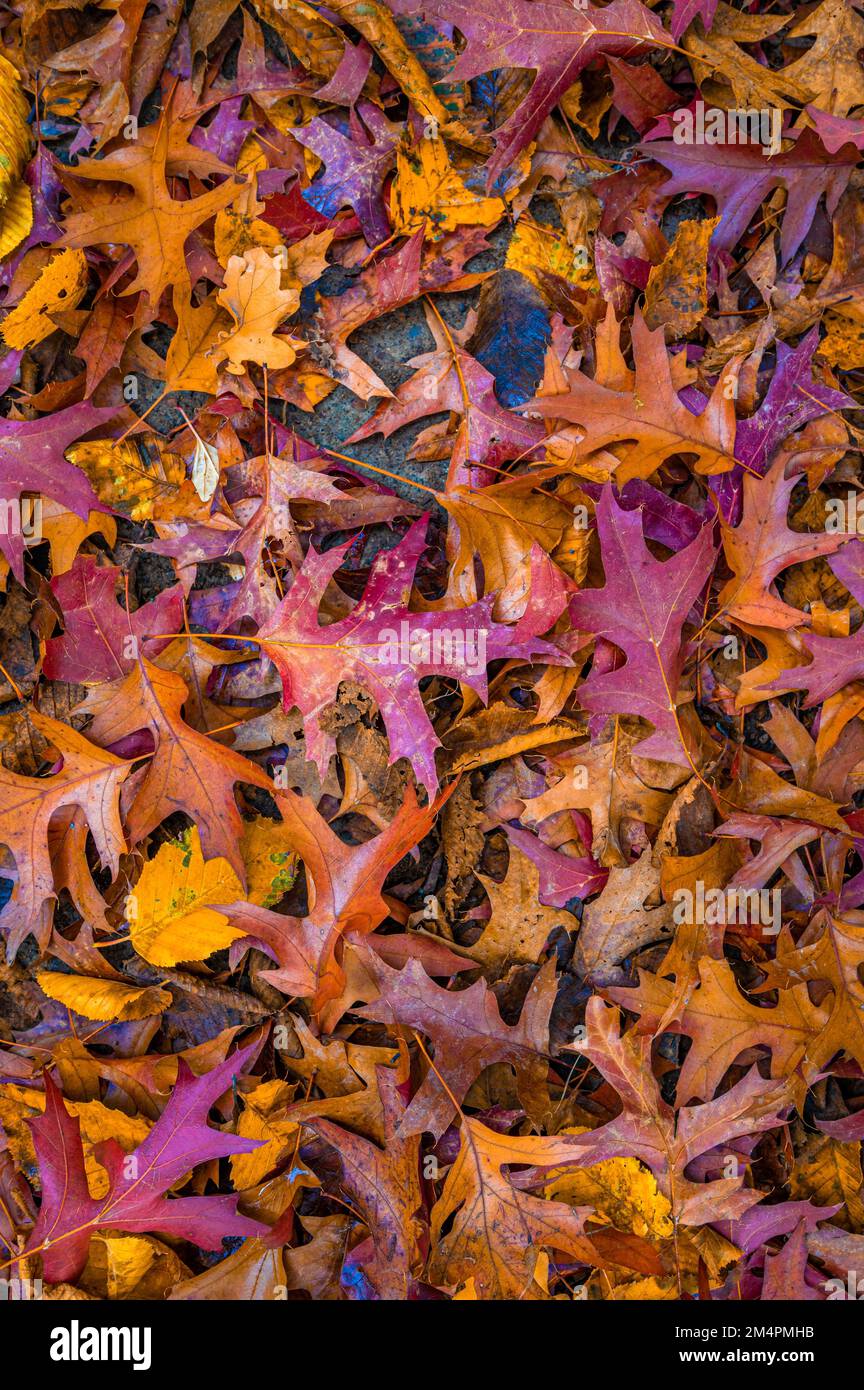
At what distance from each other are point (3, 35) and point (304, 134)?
0.59 m

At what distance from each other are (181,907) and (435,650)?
652 millimetres

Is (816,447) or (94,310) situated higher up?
(94,310)

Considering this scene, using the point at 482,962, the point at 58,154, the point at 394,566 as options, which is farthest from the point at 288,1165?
the point at 58,154

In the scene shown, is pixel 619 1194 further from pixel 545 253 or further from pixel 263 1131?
pixel 545 253

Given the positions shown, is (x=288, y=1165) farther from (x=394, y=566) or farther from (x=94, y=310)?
(x=94, y=310)

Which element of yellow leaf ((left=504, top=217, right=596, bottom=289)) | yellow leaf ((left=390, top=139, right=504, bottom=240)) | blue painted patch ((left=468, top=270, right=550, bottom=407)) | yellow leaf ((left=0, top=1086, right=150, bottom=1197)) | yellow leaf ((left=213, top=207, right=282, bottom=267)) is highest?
yellow leaf ((left=390, top=139, right=504, bottom=240))

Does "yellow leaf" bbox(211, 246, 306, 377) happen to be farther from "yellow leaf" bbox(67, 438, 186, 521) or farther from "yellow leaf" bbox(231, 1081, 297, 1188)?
"yellow leaf" bbox(231, 1081, 297, 1188)

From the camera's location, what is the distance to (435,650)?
1.54 m

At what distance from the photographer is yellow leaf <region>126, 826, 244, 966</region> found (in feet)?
5.25

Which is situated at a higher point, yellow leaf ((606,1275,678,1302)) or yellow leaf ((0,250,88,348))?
yellow leaf ((0,250,88,348))

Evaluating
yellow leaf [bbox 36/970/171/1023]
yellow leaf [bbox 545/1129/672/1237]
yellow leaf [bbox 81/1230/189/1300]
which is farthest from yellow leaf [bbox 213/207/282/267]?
yellow leaf [bbox 81/1230/189/1300]

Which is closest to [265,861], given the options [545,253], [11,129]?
[545,253]

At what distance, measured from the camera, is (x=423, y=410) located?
1.69m
